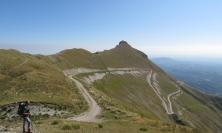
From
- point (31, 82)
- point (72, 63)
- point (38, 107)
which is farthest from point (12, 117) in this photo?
point (72, 63)

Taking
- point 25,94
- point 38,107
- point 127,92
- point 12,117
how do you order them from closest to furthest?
point 12,117
point 38,107
point 25,94
point 127,92

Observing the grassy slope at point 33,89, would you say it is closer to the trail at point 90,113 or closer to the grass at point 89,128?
the trail at point 90,113

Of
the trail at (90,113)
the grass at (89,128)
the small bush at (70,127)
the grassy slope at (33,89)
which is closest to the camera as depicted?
the grass at (89,128)

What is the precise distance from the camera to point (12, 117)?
2053 inches

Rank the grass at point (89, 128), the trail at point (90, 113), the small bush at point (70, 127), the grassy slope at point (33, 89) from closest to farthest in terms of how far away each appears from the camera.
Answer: the grass at point (89, 128)
the small bush at point (70, 127)
the trail at point (90, 113)
the grassy slope at point (33, 89)

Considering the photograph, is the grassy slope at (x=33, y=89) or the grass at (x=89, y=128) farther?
the grassy slope at (x=33, y=89)

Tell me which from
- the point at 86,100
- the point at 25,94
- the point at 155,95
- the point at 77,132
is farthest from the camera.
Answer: the point at 155,95

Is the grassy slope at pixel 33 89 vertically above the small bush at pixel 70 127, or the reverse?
the grassy slope at pixel 33 89

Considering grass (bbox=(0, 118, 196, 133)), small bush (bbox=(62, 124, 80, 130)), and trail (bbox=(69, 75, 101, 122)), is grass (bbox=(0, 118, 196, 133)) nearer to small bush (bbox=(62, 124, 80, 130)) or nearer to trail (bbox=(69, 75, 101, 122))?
small bush (bbox=(62, 124, 80, 130))

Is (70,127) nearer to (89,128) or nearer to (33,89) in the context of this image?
(89,128)

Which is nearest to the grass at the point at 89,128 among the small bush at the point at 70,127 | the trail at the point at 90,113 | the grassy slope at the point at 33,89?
the small bush at the point at 70,127

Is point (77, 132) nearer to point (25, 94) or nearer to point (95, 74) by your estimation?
point (25, 94)

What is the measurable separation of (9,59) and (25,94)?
46907 millimetres

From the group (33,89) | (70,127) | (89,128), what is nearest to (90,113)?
(33,89)
